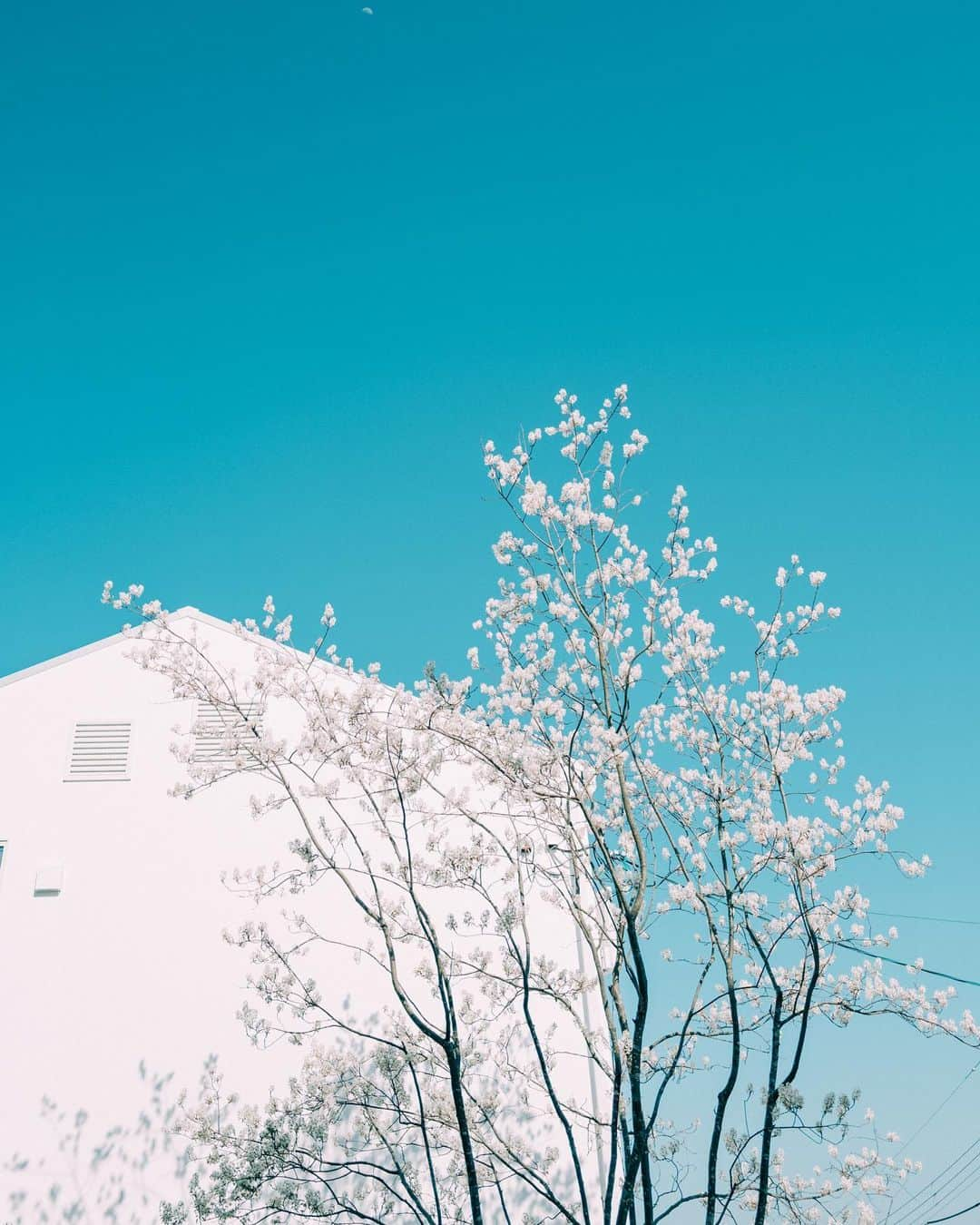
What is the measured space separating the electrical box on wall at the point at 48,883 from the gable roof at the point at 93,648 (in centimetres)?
187

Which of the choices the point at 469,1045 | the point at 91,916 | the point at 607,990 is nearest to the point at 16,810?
the point at 91,916

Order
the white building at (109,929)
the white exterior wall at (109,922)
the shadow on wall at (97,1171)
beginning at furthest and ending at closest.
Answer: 1. the white exterior wall at (109,922)
2. the white building at (109,929)
3. the shadow on wall at (97,1171)

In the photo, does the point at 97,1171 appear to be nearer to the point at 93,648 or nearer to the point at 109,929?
the point at 109,929

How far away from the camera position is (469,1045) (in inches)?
287

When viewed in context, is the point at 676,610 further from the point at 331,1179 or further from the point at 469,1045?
the point at 331,1179

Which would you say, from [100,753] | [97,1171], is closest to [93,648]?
[100,753]

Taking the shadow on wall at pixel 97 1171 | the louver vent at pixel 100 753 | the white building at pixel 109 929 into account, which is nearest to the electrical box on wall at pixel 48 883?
the white building at pixel 109 929

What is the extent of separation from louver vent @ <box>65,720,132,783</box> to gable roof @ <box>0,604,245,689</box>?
2.20 feet

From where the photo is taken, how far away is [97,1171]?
788 cm

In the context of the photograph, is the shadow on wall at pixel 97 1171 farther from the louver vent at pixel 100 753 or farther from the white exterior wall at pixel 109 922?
the louver vent at pixel 100 753

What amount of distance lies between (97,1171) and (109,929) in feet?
5.89

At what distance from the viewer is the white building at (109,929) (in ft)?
26.1

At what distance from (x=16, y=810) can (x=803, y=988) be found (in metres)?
6.65

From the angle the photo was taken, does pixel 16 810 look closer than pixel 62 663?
Yes
